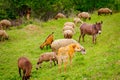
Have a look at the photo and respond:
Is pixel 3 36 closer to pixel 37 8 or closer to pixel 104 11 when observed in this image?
pixel 37 8

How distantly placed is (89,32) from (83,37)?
1149 millimetres

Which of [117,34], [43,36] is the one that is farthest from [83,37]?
[43,36]

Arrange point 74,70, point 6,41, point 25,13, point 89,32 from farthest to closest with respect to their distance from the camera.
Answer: point 25,13 < point 6,41 < point 89,32 < point 74,70

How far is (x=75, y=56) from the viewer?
1973 cm

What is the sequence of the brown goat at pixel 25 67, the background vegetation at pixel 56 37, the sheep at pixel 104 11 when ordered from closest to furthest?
the background vegetation at pixel 56 37
the brown goat at pixel 25 67
the sheep at pixel 104 11

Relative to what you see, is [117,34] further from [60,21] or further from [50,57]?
[60,21]

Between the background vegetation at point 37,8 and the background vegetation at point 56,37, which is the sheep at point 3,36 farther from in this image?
the background vegetation at point 37,8

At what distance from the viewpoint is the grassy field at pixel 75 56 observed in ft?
48.1

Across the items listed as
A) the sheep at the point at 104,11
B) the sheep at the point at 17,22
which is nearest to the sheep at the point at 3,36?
the sheep at the point at 17,22

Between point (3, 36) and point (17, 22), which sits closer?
point (3, 36)

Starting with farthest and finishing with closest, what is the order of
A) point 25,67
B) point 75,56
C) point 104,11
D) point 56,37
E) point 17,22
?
point 104,11 → point 17,22 → point 56,37 → point 75,56 → point 25,67

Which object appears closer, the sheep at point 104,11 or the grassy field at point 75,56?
the grassy field at point 75,56

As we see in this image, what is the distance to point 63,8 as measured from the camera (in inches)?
1763

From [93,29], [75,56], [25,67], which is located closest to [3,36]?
[93,29]
